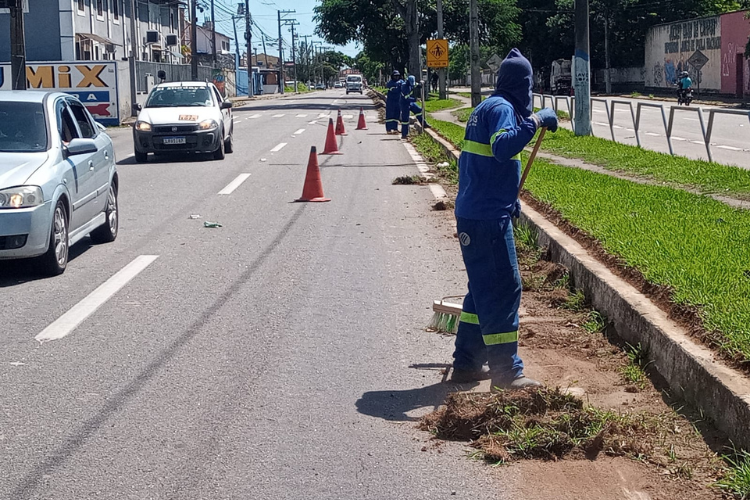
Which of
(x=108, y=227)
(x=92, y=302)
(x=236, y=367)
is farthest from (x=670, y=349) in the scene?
(x=108, y=227)

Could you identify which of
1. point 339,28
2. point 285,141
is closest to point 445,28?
point 339,28

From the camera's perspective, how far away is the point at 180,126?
64.5ft

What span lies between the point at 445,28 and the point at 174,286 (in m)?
57.5

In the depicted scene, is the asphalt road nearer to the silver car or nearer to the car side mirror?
the silver car

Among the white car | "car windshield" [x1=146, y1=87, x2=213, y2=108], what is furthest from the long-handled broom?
"car windshield" [x1=146, y1=87, x2=213, y2=108]

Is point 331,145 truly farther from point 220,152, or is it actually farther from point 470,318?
point 470,318

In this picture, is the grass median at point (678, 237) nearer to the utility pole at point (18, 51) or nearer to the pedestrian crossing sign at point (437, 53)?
the utility pole at point (18, 51)

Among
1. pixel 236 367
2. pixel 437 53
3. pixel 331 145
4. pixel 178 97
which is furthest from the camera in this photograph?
pixel 437 53

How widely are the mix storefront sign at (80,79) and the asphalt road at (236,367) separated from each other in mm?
24075

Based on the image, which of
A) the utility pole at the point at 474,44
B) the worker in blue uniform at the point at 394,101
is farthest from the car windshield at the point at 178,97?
the utility pole at the point at 474,44

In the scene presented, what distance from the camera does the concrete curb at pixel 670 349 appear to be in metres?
4.47

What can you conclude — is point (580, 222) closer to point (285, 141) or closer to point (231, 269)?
point (231, 269)

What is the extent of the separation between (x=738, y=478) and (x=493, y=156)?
83.8 inches

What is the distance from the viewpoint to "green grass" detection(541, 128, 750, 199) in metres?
12.7
